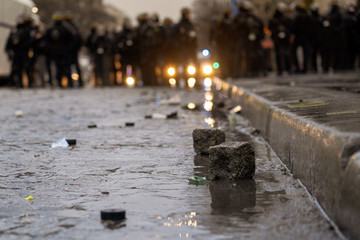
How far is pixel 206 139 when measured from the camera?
5883 mm

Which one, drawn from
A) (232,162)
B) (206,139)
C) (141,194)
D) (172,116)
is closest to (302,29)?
(172,116)

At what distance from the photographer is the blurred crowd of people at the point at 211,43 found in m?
21.5

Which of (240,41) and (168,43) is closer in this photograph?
(240,41)

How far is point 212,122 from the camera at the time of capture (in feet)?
30.0

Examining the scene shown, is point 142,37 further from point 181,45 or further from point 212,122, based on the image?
point 212,122

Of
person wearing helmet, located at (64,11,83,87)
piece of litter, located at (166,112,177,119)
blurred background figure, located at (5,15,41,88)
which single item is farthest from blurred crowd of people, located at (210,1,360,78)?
piece of litter, located at (166,112,177,119)

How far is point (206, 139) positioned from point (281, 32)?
15757 mm

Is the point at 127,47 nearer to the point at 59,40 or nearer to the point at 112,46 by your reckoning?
the point at 112,46

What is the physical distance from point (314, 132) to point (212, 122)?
5.21 metres

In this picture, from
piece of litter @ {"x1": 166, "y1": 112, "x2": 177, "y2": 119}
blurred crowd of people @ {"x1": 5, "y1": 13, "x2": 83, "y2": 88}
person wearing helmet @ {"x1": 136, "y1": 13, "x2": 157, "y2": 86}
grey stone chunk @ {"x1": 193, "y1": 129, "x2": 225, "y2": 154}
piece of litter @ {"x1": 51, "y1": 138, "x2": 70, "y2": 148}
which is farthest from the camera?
person wearing helmet @ {"x1": 136, "y1": 13, "x2": 157, "y2": 86}

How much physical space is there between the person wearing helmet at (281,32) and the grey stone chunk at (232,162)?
16.5 metres

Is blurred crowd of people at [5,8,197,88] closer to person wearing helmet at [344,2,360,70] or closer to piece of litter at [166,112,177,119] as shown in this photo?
person wearing helmet at [344,2,360,70]

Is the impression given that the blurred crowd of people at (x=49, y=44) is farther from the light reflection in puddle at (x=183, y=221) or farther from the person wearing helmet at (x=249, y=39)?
the light reflection in puddle at (x=183, y=221)

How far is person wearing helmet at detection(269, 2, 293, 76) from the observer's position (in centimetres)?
2086
